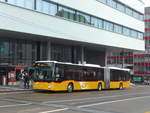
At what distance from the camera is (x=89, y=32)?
42531mm

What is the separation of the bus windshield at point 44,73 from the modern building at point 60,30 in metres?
7.04

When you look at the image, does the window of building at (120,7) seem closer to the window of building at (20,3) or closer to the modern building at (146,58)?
the window of building at (20,3)

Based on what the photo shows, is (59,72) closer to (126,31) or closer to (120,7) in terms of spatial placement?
(120,7)

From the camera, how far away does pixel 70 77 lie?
26750 mm

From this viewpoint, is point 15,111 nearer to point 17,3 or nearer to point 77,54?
point 17,3

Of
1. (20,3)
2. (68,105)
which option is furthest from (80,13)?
(68,105)

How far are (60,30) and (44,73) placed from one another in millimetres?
12707

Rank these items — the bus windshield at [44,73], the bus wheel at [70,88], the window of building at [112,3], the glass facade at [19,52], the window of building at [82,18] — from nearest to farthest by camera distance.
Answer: the bus windshield at [44,73]
the bus wheel at [70,88]
the glass facade at [19,52]
the window of building at [82,18]
the window of building at [112,3]

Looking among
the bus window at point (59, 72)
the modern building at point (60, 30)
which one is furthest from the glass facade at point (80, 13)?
the bus window at point (59, 72)

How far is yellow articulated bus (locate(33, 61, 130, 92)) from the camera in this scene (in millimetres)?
24859

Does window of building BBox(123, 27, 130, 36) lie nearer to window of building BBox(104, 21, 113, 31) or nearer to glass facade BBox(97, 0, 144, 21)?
glass facade BBox(97, 0, 144, 21)

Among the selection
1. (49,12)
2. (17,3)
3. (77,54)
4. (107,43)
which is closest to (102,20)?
(107,43)

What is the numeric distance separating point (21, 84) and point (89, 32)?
1450 centimetres

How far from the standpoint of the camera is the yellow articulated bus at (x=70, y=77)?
24.9 metres
